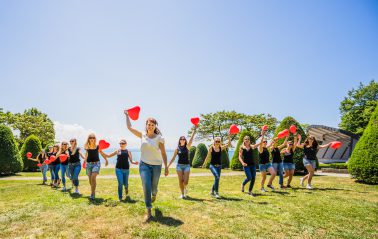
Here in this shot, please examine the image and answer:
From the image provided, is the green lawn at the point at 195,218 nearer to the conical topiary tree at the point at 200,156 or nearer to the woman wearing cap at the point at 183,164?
the woman wearing cap at the point at 183,164

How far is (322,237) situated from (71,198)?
762cm

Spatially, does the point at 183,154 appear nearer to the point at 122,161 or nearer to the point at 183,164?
the point at 183,164

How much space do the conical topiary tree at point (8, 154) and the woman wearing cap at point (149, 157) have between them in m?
18.9

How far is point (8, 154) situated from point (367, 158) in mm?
24734

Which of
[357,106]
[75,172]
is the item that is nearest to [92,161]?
[75,172]

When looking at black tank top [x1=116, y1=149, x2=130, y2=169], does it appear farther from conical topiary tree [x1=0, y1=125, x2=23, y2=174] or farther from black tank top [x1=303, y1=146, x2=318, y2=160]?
conical topiary tree [x1=0, y1=125, x2=23, y2=174]

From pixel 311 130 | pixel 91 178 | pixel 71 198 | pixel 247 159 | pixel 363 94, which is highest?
pixel 363 94

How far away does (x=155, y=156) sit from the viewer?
5621mm

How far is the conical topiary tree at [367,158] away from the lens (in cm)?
1277

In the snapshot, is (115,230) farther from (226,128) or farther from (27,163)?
(226,128)

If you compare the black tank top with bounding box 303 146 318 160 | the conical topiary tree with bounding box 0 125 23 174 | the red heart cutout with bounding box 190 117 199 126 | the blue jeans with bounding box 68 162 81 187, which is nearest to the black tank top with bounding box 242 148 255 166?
the red heart cutout with bounding box 190 117 199 126

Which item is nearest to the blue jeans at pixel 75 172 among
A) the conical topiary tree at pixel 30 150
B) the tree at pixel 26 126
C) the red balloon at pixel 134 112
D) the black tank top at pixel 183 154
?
the black tank top at pixel 183 154

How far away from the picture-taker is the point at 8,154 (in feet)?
63.4

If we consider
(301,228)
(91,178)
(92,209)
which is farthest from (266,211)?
(91,178)
